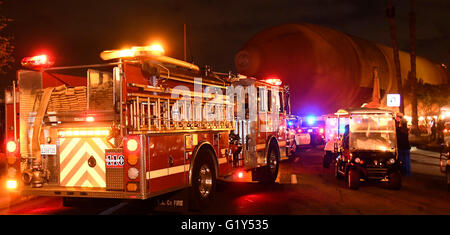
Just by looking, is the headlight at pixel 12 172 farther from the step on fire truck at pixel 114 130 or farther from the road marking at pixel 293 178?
the road marking at pixel 293 178

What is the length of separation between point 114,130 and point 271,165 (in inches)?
257

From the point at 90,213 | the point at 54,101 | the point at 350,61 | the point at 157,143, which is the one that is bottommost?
the point at 90,213

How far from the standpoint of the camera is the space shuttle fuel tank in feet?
113

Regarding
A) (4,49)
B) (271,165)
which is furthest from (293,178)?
(4,49)

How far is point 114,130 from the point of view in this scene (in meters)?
7.08

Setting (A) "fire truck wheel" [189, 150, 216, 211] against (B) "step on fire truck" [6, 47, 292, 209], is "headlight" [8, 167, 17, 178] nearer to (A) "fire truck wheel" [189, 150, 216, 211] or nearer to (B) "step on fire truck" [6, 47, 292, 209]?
(B) "step on fire truck" [6, 47, 292, 209]

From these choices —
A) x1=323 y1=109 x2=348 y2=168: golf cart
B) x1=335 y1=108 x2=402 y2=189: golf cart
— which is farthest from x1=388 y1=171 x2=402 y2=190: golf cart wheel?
x1=323 y1=109 x2=348 y2=168: golf cart

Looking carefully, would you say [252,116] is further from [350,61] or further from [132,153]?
[350,61]

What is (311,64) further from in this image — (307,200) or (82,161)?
(82,161)

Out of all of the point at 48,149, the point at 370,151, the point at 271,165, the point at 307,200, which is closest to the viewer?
the point at 48,149
